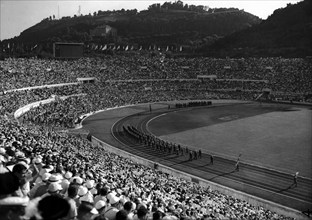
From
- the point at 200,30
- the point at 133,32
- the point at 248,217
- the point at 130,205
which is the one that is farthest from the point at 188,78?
the point at 133,32

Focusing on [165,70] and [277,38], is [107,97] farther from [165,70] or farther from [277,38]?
[277,38]

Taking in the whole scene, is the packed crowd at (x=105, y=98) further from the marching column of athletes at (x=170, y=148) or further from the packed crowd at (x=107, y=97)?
the marching column of athletes at (x=170, y=148)

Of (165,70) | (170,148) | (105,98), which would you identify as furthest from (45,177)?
(165,70)

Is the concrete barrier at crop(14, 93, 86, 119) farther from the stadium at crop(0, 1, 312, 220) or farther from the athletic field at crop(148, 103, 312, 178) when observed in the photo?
the athletic field at crop(148, 103, 312, 178)

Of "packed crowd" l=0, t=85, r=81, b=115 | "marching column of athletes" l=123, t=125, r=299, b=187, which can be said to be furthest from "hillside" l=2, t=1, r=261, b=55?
"marching column of athletes" l=123, t=125, r=299, b=187

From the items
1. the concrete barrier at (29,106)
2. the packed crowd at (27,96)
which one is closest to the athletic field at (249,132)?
the concrete barrier at (29,106)

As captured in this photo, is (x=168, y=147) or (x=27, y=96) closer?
(x=168, y=147)
